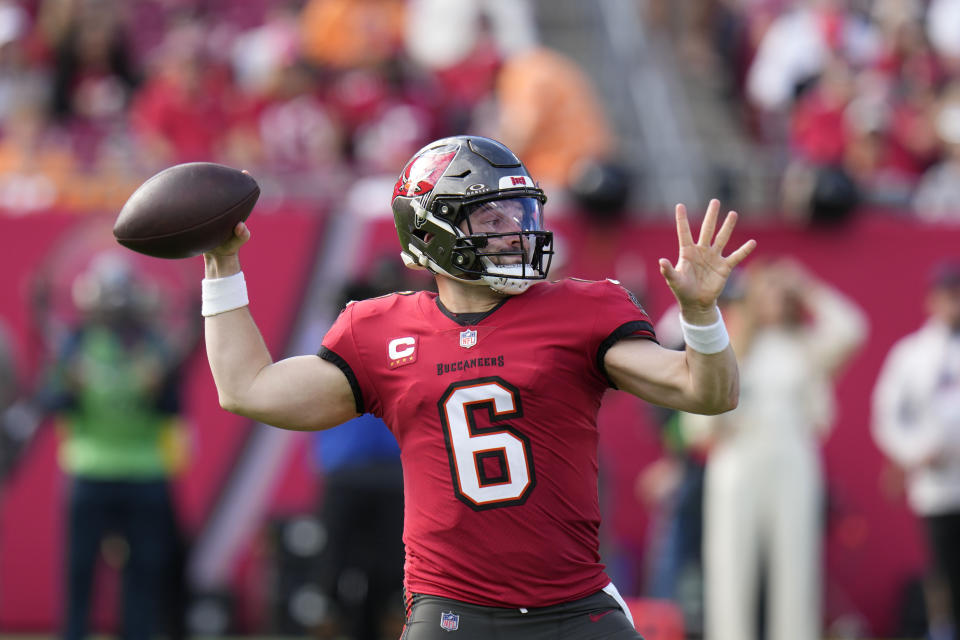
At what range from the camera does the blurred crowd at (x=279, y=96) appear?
9.62m

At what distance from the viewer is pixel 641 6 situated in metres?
11.9

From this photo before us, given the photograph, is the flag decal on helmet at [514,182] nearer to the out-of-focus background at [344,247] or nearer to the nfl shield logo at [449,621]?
the nfl shield logo at [449,621]

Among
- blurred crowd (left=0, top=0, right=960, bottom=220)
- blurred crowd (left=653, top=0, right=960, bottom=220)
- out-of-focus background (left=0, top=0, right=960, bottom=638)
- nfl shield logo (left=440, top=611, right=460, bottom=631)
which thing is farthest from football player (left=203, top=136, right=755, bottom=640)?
blurred crowd (left=653, top=0, right=960, bottom=220)

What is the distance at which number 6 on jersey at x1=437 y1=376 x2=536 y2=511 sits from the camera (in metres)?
3.47

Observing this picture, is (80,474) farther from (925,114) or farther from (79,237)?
(925,114)

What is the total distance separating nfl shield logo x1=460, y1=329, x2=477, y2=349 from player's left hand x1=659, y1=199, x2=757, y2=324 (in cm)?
51

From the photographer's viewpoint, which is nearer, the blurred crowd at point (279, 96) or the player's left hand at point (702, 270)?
the player's left hand at point (702, 270)

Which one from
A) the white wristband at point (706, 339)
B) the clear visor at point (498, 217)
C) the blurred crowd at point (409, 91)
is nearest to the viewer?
the white wristband at point (706, 339)

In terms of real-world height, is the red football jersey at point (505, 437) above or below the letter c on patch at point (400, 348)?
below

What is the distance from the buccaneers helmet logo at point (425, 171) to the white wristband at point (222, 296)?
501 millimetres

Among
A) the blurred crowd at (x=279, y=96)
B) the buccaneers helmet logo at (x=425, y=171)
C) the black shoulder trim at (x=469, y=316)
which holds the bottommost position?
the black shoulder trim at (x=469, y=316)

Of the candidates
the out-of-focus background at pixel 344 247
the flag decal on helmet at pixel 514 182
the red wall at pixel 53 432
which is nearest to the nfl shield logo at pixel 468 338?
the flag decal on helmet at pixel 514 182

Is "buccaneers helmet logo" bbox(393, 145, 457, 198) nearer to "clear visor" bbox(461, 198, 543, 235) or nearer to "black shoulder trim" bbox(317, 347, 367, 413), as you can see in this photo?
"clear visor" bbox(461, 198, 543, 235)

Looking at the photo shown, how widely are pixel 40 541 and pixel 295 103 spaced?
3594 millimetres
